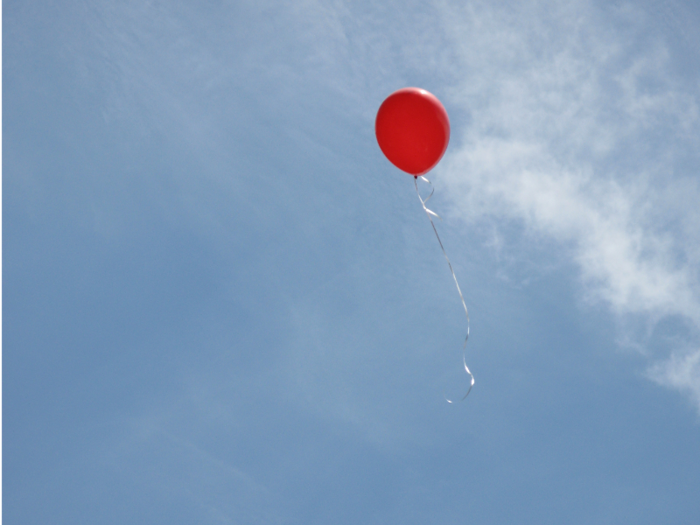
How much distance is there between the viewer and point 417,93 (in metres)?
9.45

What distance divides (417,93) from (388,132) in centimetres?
66

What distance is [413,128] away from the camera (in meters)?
9.41

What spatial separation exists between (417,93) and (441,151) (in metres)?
0.88

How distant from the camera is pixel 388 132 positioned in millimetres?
9586

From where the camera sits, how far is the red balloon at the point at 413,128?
9.41 m

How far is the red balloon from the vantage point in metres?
9.41

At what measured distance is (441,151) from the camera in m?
9.71

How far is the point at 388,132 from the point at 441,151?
0.81 m
